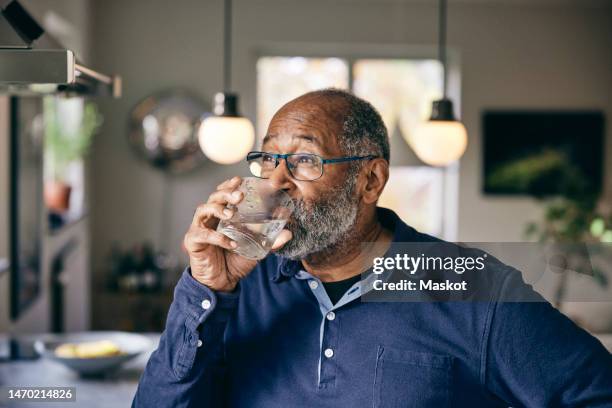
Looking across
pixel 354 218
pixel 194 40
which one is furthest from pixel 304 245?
pixel 194 40

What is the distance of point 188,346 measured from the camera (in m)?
1.04

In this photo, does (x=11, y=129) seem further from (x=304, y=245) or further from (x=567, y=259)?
(x=567, y=259)

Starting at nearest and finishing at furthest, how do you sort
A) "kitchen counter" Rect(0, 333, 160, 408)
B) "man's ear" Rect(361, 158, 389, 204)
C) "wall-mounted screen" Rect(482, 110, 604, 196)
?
1. "man's ear" Rect(361, 158, 389, 204)
2. "kitchen counter" Rect(0, 333, 160, 408)
3. "wall-mounted screen" Rect(482, 110, 604, 196)

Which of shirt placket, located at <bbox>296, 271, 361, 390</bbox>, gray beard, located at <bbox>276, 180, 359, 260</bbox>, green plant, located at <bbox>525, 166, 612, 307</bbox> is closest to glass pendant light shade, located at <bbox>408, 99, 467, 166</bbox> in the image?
green plant, located at <bbox>525, 166, 612, 307</bbox>

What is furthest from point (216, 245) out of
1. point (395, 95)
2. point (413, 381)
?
point (395, 95)

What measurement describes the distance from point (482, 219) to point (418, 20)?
1.53 meters

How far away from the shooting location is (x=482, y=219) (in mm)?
4977

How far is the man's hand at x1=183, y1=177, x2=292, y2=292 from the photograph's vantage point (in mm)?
993

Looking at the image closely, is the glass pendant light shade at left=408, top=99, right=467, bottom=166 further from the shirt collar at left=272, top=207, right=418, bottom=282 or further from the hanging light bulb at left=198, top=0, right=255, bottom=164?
the shirt collar at left=272, top=207, right=418, bottom=282

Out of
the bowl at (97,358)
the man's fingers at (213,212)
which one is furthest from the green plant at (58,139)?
the man's fingers at (213,212)

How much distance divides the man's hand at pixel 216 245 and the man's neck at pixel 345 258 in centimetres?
13

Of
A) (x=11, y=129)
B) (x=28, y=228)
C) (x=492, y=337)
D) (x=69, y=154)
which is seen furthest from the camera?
(x=69, y=154)

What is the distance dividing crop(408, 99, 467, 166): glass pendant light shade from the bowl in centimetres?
117

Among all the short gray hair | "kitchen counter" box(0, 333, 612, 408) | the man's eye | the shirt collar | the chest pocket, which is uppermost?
the short gray hair
